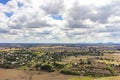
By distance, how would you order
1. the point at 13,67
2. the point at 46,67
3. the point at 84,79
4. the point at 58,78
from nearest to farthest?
the point at 84,79 → the point at 58,78 → the point at 46,67 → the point at 13,67

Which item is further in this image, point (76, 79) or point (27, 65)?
point (27, 65)

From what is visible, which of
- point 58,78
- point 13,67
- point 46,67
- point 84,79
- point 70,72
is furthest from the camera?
point 13,67

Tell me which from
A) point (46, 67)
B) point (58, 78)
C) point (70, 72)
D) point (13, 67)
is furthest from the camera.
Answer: point (13, 67)

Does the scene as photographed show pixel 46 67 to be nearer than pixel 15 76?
No

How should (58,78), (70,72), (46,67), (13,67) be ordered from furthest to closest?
(13,67)
(46,67)
(70,72)
(58,78)

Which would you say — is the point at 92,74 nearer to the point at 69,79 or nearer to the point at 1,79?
the point at 69,79

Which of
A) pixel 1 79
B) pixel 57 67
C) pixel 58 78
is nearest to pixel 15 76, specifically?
pixel 1 79

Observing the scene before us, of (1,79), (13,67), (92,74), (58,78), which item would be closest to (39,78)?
(58,78)

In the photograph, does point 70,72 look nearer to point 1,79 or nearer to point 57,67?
point 57,67
